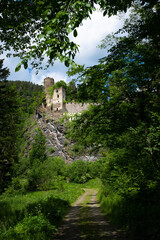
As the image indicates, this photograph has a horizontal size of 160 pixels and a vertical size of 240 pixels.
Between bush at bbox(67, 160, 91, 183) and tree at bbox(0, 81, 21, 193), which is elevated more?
tree at bbox(0, 81, 21, 193)

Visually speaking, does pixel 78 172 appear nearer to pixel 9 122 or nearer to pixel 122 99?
pixel 9 122

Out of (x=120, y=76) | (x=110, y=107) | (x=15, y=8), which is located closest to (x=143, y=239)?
(x=110, y=107)

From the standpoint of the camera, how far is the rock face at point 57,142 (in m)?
56.9

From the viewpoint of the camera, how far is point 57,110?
225ft

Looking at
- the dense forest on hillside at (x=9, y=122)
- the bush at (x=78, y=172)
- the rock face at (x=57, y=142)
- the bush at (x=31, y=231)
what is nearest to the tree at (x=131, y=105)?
the bush at (x=31, y=231)

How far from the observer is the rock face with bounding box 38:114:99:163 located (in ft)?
187

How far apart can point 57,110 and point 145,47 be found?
64014mm

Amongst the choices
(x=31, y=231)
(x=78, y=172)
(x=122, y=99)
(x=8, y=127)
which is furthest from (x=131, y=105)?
(x=78, y=172)

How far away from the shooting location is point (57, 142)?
197 feet

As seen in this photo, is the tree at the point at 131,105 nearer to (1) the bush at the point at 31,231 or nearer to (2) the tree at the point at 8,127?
(1) the bush at the point at 31,231

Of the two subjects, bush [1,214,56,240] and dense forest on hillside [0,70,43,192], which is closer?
bush [1,214,56,240]

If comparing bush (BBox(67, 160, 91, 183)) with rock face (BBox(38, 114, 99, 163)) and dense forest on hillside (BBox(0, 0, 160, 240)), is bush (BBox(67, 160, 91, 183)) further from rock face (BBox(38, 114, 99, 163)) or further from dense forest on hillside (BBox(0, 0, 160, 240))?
dense forest on hillside (BBox(0, 0, 160, 240))

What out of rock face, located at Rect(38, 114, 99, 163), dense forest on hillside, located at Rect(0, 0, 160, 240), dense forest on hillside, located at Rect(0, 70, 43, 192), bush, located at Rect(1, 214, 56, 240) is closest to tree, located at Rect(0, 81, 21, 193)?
dense forest on hillside, located at Rect(0, 70, 43, 192)

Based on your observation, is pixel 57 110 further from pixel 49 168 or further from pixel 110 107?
pixel 110 107
